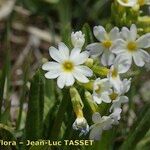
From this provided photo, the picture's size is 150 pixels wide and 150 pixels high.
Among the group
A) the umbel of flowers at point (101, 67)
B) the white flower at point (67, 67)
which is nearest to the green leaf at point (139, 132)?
the umbel of flowers at point (101, 67)

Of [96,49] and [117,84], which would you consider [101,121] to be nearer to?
[117,84]

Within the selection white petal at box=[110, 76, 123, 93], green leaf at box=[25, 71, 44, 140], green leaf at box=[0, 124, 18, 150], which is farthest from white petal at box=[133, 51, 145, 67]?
green leaf at box=[0, 124, 18, 150]

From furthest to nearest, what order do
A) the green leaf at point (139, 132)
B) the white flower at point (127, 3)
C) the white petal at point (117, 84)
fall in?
the green leaf at point (139, 132) → the white flower at point (127, 3) → the white petal at point (117, 84)

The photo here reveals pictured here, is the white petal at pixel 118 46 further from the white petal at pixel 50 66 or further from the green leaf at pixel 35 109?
the green leaf at pixel 35 109

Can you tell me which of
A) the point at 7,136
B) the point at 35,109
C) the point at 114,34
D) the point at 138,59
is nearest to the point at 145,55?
the point at 138,59

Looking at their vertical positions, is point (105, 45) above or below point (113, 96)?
above

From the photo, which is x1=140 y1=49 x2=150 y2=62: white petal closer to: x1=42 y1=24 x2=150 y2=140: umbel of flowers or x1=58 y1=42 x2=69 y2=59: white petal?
x1=42 y1=24 x2=150 y2=140: umbel of flowers

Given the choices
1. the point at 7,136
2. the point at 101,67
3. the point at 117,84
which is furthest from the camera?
the point at 7,136
